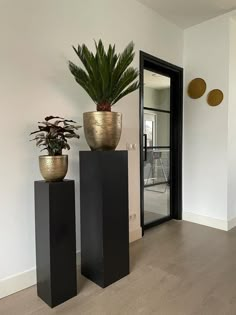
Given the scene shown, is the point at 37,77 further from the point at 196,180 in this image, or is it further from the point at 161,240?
the point at 196,180

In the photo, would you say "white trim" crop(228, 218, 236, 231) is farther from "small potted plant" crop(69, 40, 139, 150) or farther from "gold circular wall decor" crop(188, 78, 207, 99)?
"small potted plant" crop(69, 40, 139, 150)

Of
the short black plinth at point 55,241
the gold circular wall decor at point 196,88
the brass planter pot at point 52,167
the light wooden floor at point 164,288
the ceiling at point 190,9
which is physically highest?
the ceiling at point 190,9

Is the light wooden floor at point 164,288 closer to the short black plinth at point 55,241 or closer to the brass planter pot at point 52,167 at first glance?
the short black plinth at point 55,241

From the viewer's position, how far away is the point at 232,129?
3.43 metres

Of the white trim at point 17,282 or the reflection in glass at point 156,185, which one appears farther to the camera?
the reflection in glass at point 156,185

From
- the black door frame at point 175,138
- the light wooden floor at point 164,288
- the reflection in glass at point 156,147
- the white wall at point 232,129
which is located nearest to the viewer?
the light wooden floor at point 164,288

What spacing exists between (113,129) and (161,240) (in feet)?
5.70

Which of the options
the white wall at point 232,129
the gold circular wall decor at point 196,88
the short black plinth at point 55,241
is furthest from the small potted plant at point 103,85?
the white wall at point 232,129

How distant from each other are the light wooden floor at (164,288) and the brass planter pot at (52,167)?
3.20 ft

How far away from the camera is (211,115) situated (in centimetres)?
349

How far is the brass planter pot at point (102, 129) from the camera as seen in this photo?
200cm

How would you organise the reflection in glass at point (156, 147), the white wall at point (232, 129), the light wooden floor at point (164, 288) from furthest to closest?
the reflection in glass at point (156, 147) < the white wall at point (232, 129) < the light wooden floor at point (164, 288)

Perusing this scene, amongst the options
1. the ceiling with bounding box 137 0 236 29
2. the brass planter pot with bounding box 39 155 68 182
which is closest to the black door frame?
the ceiling with bounding box 137 0 236 29

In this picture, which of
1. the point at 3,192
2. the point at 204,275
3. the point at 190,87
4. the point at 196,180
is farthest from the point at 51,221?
the point at 190,87
